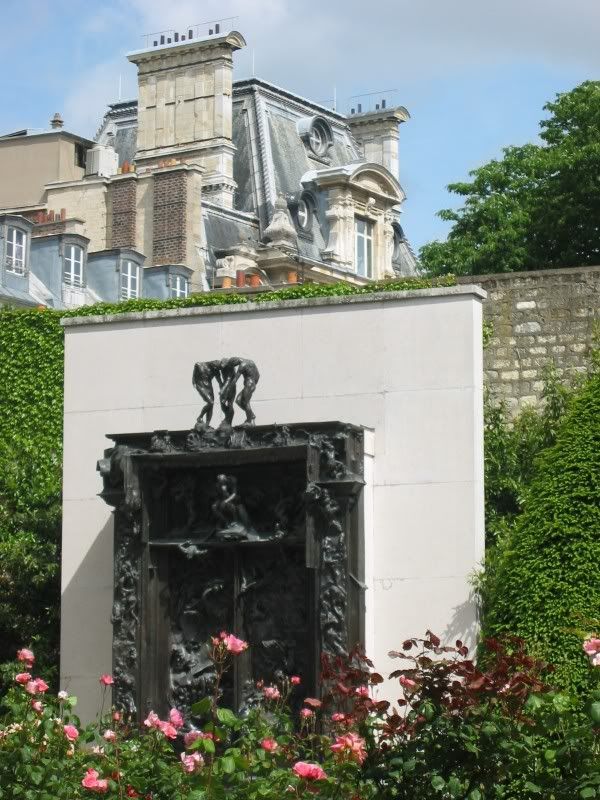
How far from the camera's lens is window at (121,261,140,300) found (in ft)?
132

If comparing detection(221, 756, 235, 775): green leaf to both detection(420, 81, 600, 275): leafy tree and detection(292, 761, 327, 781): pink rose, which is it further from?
detection(420, 81, 600, 275): leafy tree

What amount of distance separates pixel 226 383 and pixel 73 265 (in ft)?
75.7

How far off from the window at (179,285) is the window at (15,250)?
4.00 m

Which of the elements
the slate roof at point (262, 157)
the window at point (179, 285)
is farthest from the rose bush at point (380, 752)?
the slate roof at point (262, 157)

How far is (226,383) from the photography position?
56.4ft

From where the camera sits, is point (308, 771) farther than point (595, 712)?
No

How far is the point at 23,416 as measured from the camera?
2277 cm

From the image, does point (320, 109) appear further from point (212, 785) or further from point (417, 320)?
point (212, 785)

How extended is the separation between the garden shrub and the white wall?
403 mm

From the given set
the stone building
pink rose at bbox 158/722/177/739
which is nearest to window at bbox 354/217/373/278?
the stone building

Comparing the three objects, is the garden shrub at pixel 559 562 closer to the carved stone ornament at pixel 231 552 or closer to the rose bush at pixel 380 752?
the carved stone ornament at pixel 231 552

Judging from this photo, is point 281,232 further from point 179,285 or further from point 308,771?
point 308,771

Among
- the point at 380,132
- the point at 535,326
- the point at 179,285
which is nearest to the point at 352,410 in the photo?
the point at 535,326

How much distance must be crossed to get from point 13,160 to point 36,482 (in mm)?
27482
